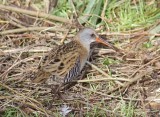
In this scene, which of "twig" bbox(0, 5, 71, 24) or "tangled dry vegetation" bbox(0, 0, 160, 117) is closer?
"tangled dry vegetation" bbox(0, 0, 160, 117)

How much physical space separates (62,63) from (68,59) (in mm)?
72

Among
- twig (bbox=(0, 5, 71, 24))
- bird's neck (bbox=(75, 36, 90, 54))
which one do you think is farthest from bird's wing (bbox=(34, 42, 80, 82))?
twig (bbox=(0, 5, 71, 24))

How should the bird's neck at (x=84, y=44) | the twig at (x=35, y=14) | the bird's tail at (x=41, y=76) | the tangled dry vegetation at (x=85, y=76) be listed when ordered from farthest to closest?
the twig at (x=35, y=14) → the bird's neck at (x=84, y=44) → the bird's tail at (x=41, y=76) → the tangled dry vegetation at (x=85, y=76)

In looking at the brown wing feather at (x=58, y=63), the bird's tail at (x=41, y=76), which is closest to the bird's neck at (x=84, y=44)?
the brown wing feather at (x=58, y=63)

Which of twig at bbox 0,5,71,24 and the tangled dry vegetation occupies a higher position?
twig at bbox 0,5,71,24

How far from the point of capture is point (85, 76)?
5426 millimetres

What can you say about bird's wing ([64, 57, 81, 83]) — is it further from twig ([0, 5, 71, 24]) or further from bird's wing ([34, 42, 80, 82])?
twig ([0, 5, 71, 24])

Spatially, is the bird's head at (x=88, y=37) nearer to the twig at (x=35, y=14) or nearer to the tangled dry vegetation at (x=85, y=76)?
the tangled dry vegetation at (x=85, y=76)

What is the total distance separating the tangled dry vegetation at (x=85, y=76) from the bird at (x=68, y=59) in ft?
0.41

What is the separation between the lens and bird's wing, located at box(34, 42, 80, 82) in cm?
512

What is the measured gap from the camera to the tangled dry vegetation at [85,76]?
4.96 m

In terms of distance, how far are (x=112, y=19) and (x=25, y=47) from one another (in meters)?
1.03

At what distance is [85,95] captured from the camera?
515 centimetres

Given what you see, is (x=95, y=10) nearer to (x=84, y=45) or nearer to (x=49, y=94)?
(x=84, y=45)
